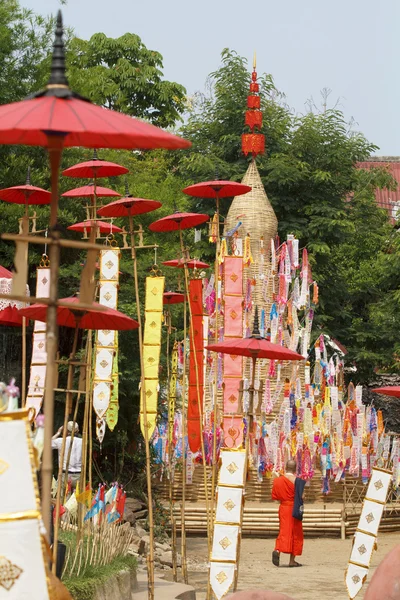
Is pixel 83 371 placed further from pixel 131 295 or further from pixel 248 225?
pixel 248 225

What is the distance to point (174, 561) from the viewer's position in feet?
32.4

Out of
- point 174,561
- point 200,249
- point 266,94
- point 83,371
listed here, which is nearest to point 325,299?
point 200,249

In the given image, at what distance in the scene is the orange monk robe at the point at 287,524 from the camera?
1159cm

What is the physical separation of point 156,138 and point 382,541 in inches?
436

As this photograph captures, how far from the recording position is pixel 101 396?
983cm

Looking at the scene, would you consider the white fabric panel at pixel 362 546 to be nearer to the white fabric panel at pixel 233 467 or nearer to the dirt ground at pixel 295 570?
the dirt ground at pixel 295 570

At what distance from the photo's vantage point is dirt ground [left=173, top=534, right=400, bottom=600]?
1023cm

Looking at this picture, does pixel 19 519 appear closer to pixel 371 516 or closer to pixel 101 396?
pixel 371 516

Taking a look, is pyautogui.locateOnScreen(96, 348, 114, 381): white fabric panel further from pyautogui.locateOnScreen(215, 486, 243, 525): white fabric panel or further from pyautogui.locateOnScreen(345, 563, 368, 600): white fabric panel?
pyautogui.locateOnScreen(345, 563, 368, 600): white fabric panel

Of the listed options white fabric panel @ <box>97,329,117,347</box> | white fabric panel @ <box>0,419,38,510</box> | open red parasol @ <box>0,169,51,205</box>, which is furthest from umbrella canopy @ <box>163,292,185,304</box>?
white fabric panel @ <box>0,419,38,510</box>

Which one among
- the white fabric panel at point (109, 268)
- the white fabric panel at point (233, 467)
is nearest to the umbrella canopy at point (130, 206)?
the white fabric panel at point (109, 268)

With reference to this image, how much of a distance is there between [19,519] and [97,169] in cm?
519

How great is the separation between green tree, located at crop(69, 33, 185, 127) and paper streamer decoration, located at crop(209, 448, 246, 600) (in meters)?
18.5

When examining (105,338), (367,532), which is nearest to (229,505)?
(367,532)
